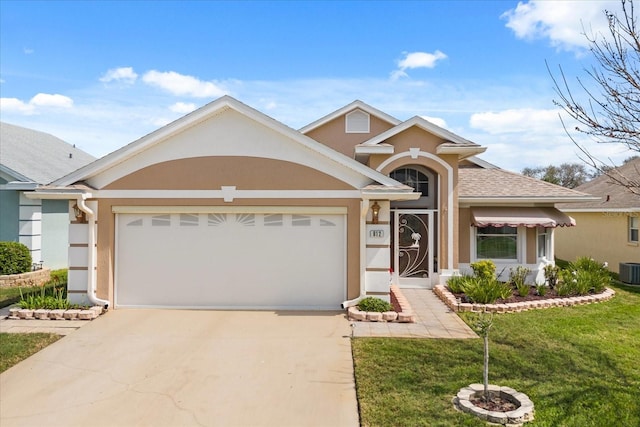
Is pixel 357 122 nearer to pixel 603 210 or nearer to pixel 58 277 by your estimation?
pixel 603 210

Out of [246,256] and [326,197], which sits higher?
[326,197]

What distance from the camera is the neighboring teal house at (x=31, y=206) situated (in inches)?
671

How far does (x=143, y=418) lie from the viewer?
6.02 meters

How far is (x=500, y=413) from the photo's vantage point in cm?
589

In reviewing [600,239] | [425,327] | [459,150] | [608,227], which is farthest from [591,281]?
[600,239]

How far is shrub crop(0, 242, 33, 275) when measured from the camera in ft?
52.0

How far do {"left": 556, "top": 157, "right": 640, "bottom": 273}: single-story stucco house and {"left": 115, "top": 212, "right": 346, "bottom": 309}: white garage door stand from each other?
44.3 feet

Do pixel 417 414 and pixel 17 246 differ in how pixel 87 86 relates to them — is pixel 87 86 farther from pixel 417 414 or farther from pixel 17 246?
pixel 417 414

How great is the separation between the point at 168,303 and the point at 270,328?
3.43 m

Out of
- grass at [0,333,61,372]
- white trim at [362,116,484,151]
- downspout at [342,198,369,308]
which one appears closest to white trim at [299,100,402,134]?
white trim at [362,116,484,151]

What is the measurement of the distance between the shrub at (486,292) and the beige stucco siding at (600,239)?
11.6 m

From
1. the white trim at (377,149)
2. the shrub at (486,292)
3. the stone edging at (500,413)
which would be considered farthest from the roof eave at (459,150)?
the stone edging at (500,413)

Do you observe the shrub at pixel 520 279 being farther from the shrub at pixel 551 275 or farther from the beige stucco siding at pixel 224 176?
the beige stucco siding at pixel 224 176

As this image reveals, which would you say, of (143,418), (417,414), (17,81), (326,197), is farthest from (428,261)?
(17,81)
